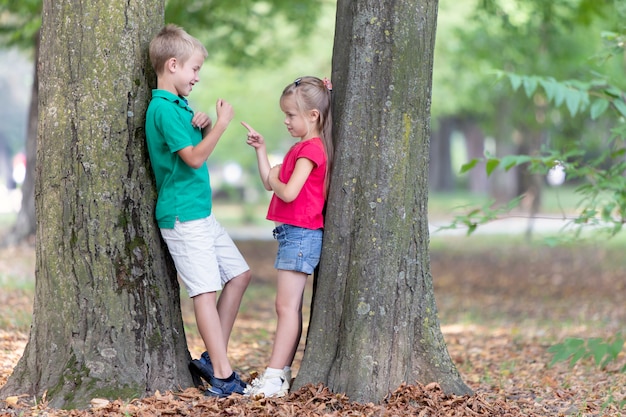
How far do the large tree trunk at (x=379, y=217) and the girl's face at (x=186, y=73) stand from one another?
2.75ft

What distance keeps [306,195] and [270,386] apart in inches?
42.3

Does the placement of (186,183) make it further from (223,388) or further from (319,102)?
(223,388)

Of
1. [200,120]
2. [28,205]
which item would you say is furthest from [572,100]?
[28,205]

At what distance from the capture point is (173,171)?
432cm

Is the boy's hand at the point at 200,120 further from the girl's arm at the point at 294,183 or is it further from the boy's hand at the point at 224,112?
the girl's arm at the point at 294,183

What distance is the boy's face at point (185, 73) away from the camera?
4.34 m

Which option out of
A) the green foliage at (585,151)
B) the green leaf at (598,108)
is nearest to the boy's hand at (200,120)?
the green foliage at (585,151)

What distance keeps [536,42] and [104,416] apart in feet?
50.1

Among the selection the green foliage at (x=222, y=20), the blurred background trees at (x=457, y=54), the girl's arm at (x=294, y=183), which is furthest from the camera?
the green foliage at (x=222, y=20)

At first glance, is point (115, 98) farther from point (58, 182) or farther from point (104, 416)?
point (104, 416)

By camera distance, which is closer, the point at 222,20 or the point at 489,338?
the point at 489,338

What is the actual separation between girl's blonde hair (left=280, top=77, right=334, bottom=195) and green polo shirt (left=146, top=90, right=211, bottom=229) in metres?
0.58

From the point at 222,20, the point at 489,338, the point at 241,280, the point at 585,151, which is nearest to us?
the point at 241,280

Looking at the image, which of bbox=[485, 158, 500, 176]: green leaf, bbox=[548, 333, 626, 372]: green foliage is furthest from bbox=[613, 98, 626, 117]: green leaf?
bbox=[548, 333, 626, 372]: green foliage
